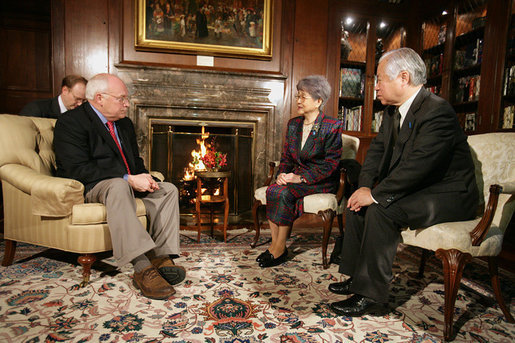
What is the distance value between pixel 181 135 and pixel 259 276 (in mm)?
2203

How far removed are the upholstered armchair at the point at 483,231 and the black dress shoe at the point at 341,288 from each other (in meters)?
0.49

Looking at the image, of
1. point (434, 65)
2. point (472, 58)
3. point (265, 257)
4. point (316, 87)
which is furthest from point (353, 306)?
point (434, 65)

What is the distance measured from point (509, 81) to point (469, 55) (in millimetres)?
642

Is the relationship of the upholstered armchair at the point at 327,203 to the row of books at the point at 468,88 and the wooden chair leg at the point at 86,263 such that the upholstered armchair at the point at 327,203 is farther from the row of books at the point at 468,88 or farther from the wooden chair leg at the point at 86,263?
the row of books at the point at 468,88

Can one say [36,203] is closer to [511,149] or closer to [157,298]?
[157,298]

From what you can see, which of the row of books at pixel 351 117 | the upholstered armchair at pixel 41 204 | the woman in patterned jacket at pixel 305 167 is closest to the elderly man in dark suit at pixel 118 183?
the upholstered armchair at pixel 41 204

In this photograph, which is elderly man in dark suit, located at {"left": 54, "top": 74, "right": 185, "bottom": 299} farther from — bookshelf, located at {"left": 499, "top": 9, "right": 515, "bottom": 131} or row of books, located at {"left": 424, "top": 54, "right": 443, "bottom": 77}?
row of books, located at {"left": 424, "top": 54, "right": 443, "bottom": 77}

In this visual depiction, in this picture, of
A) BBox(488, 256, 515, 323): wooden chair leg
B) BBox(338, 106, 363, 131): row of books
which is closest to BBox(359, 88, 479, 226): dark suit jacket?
BBox(488, 256, 515, 323): wooden chair leg

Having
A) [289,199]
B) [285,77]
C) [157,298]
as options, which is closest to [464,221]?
[289,199]

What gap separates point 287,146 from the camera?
2820 mm

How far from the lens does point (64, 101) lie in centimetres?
309

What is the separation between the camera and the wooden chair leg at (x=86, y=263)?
6.58 feet

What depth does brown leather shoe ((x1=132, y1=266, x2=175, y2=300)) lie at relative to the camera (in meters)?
1.91

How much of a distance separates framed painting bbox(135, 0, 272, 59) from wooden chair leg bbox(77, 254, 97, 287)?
254 centimetres
